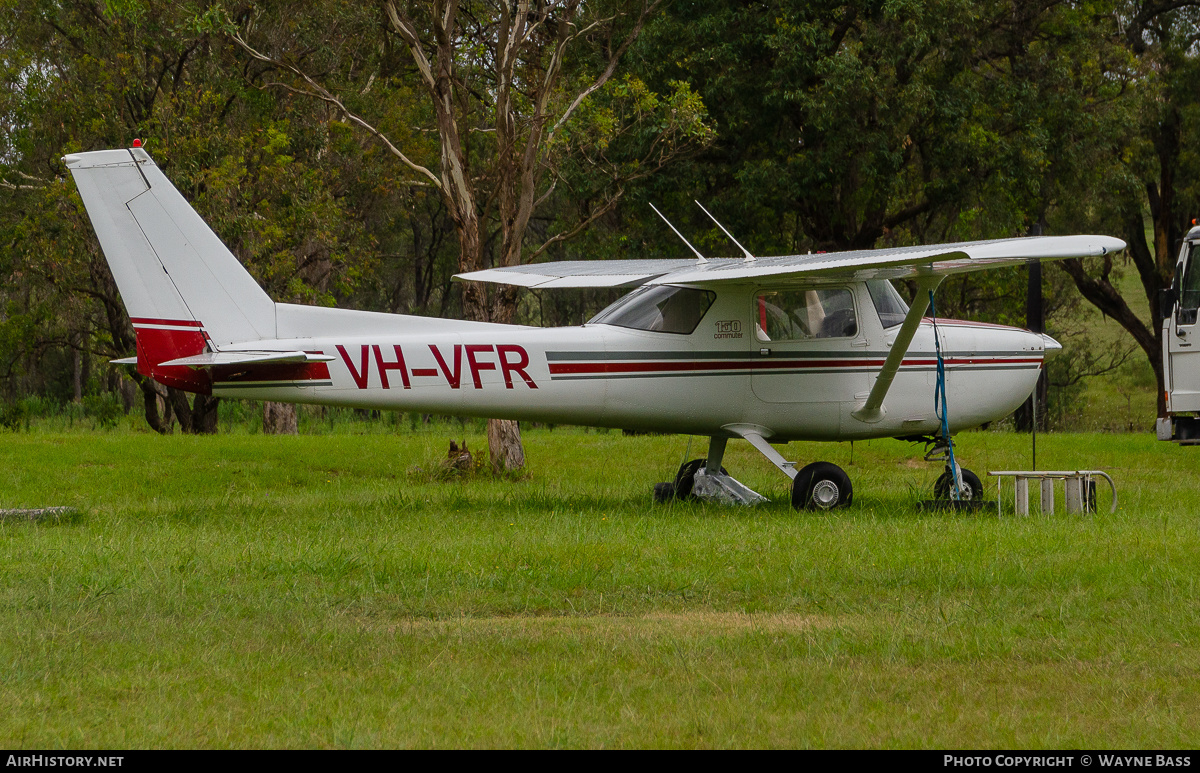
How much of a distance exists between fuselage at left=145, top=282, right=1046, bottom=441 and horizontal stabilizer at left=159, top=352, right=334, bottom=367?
113mm

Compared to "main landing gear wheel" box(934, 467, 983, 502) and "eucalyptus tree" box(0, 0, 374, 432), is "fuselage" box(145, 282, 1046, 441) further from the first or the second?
"eucalyptus tree" box(0, 0, 374, 432)

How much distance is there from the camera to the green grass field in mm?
4805

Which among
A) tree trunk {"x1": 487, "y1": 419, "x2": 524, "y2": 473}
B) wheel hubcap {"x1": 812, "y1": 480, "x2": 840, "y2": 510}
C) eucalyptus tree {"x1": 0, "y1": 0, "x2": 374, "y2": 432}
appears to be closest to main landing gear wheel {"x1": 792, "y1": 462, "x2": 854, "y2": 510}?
wheel hubcap {"x1": 812, "y1": 480, "x2": 840, "y2": 510}

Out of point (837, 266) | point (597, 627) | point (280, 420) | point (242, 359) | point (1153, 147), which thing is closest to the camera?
point (597, 627)

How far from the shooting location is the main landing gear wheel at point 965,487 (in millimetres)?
12398

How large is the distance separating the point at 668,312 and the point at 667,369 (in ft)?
1.94

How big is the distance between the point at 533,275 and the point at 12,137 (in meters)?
19.6

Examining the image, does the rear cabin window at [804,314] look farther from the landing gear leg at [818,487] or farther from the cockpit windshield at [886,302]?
the landing gear leg at [818,487]

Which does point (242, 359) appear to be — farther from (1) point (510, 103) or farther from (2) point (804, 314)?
(1) point (510, 103)

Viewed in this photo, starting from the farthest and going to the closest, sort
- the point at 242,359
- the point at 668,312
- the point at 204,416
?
1. the point at 204,416
2. the point at 668,312
3. the point at 242,359

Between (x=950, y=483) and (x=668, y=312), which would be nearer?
(x=668, y=312)

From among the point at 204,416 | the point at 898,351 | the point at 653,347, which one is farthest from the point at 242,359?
the point at 204,416

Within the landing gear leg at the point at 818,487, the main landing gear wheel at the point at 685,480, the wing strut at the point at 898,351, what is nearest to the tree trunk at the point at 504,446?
the main landing gear wheel at the point at 685,480

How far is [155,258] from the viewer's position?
10.7 metres
